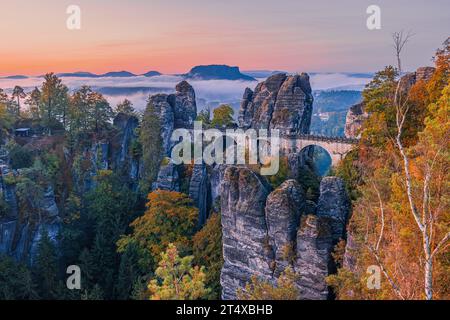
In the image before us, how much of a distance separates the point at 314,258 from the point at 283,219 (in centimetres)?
251

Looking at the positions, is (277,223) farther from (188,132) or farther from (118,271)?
(188,132)

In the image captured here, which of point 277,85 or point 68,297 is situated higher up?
point 277,85

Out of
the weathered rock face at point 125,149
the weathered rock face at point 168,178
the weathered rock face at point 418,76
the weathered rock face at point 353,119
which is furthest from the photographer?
the weathered rock face at point 125,149

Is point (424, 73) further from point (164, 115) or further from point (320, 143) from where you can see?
point (164, 115)

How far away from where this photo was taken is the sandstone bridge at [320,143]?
35.1 metres

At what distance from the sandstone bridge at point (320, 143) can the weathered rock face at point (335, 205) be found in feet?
41.5

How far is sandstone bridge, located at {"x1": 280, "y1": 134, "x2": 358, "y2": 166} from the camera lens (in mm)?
35125

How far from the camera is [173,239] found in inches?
1232

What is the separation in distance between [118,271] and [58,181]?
37.6 ft

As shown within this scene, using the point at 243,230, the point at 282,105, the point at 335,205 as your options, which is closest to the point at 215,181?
the point at 282,105

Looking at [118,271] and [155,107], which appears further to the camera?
[155,107]

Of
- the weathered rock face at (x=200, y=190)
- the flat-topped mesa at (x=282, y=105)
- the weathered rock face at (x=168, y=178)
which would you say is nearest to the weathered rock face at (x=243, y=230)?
the weathered rock face at (x=200, y=190)

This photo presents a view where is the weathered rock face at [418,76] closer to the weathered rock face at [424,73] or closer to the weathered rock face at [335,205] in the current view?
the weathered rock face at [424,73]
